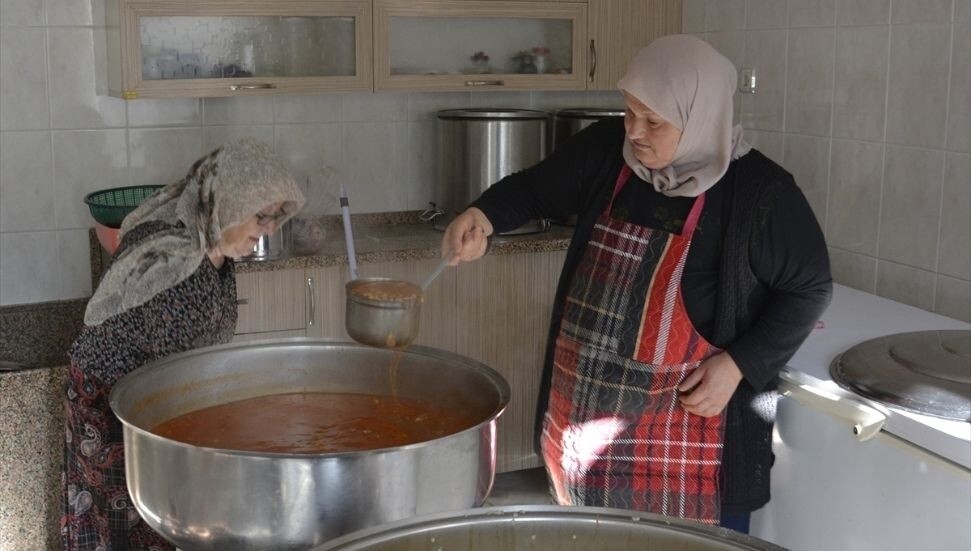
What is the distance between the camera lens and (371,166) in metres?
3.78

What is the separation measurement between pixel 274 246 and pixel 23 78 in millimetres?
880

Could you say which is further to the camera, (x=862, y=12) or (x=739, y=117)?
(x=739, y=117)

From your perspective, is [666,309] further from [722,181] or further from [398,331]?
[398,331]

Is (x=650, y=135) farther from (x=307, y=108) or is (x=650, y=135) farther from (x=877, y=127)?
(x=307, y=108)

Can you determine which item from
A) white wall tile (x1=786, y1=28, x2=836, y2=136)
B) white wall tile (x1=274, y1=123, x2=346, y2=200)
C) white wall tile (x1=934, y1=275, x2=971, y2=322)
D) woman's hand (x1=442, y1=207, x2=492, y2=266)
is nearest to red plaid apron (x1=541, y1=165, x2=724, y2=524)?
woman's hand (x1=442, y1=207, x2=492, y2=266)

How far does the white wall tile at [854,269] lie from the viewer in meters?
2.95

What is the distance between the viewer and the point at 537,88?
3.70 meters

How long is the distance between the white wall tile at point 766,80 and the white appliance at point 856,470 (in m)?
1.04

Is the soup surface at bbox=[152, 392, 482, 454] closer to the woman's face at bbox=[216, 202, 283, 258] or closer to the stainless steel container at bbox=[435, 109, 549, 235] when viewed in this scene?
the woman's face at bbox=[216, 202, 283, 258]

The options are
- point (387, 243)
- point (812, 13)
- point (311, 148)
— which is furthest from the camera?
point (311, 148)

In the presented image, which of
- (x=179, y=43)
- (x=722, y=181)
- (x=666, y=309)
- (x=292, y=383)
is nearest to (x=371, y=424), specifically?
(x=292, y=383)

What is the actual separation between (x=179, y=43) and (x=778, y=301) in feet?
6.38

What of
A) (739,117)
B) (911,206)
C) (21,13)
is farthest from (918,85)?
(21,13)

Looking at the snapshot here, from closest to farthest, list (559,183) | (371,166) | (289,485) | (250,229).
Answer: (289,485) → (250,229) → (559,183) → (371,166)
